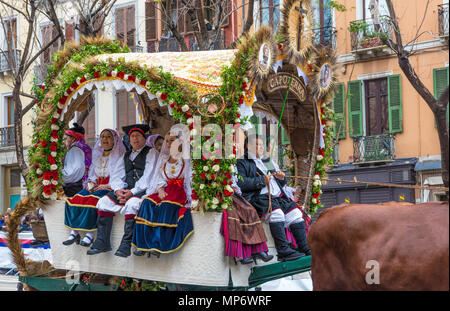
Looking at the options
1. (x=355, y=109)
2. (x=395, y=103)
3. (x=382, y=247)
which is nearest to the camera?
(x=382, y=247)

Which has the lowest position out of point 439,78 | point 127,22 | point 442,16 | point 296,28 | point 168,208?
point 168,208

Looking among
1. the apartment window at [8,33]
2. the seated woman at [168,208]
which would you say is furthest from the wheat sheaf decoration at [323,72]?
the apartment window at [8,33]

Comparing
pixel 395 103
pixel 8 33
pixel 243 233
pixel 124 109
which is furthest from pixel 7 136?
pixel 243 233

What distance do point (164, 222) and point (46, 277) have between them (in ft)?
6.51

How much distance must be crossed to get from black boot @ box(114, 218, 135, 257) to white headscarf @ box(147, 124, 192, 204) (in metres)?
0.45

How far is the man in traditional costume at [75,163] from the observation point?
29.4ft

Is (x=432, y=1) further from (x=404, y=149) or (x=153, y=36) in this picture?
(x=153, y=36)

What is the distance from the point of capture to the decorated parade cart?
730 cm

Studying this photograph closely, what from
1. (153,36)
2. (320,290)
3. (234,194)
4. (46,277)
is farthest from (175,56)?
(153,36)

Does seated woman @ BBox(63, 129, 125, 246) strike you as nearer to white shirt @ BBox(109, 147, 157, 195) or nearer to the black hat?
white shirt @ BBox(109, 147, 157, 195)

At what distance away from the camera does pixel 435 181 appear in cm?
1967

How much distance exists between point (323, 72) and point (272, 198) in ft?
5.84

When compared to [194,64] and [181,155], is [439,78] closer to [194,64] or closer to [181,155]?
[194,64]

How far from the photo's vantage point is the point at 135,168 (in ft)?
28.7
